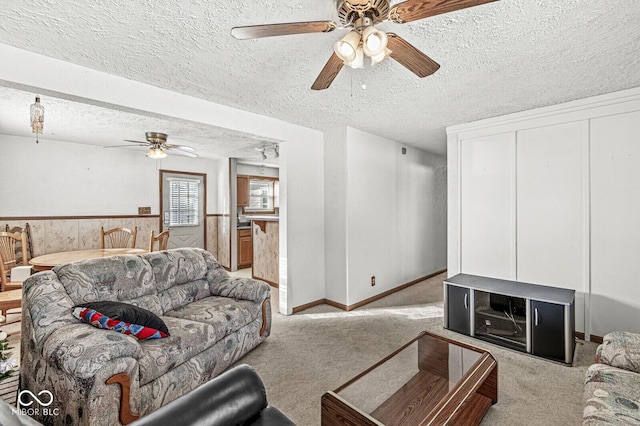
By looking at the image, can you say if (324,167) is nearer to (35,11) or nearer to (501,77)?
(501,77)

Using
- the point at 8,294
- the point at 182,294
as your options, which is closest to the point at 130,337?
the point at 182,294

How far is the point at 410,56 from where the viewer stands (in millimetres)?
1607

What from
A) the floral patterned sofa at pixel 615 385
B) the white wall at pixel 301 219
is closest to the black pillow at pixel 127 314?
the white wall at pixel 301 219

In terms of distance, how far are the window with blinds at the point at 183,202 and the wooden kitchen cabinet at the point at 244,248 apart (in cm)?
96

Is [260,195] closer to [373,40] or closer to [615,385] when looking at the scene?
[373,40]

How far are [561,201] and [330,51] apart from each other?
280 centimetres

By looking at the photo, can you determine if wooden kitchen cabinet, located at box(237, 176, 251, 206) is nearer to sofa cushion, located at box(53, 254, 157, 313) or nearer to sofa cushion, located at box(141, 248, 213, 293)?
sofa cushion, located at box(141, 248, 213, 293)

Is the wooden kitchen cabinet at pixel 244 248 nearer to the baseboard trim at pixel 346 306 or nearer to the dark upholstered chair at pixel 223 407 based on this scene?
the baseboard trim at pixel 346 306

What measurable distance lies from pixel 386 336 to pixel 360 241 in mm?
1294

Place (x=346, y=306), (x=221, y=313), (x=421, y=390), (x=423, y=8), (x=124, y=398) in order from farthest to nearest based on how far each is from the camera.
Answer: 1. (x=346, y=306)
2. (x=221, y=313)
3. (x=421, y=390)
4. (x=124, y=398)
5. (x=423, y=8)

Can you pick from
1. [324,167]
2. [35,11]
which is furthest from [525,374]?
[35,11]

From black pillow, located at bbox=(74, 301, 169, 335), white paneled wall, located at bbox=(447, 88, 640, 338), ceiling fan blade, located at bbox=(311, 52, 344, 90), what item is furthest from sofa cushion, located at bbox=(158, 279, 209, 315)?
white paneled wall, located at bbox=(447, 88, 640, 338)

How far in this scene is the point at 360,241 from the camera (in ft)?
12.9

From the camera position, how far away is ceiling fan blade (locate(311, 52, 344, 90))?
1.67 m
